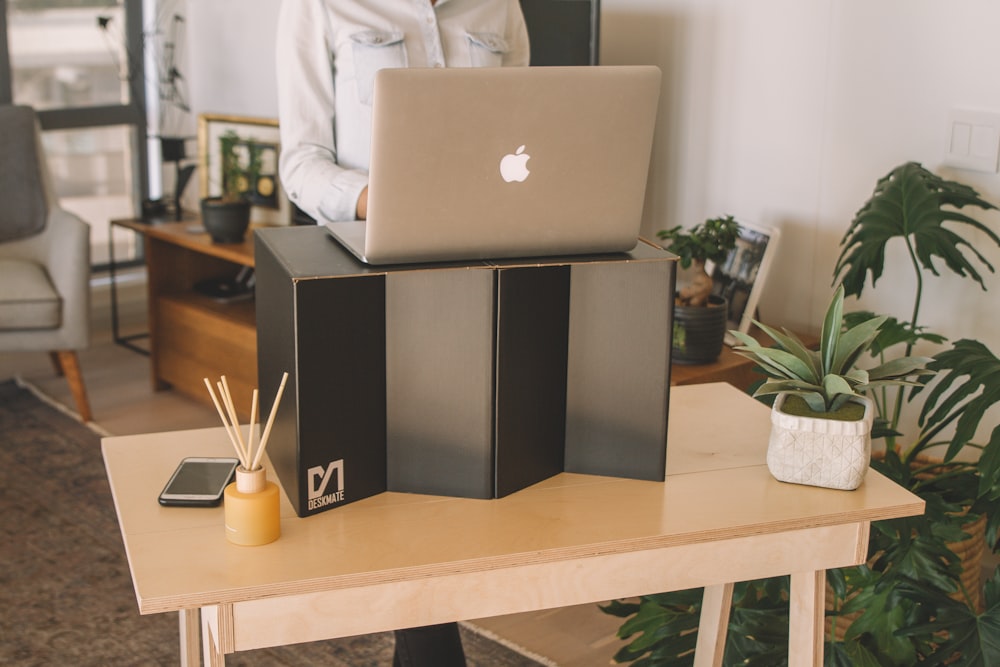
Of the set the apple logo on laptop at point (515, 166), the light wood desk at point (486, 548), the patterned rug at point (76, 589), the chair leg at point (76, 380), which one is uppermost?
the apple logo on laptop at point (515, 166)

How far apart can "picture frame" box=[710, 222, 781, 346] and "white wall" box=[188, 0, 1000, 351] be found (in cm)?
11

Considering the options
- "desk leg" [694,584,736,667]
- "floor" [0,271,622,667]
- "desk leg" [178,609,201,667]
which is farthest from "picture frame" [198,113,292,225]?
"desk leg" [694,584,736,667]

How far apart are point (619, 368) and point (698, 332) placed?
1238 millimetres

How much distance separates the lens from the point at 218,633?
3.87 feet

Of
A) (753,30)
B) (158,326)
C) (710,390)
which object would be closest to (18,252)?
(158,326)

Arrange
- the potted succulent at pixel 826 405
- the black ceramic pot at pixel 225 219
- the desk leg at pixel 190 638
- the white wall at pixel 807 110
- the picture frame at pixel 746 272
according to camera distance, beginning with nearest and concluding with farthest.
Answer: the potted succulent at pixel 826 405, the desk leg at pixel 190 638, the white wall at pixel 807 110, the picture frame at pixel 746 272, the black ceramic pot at pixel 225 219

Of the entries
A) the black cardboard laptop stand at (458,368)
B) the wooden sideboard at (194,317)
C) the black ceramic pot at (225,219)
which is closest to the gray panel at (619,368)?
the black cardboard laptop stand at (458,368)

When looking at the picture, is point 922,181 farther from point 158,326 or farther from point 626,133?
point 158,326

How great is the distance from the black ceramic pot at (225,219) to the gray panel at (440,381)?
251 cm

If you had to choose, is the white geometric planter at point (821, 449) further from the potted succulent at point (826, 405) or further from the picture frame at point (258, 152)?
the picture frame at point (258, 152)

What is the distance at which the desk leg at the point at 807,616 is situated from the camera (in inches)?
58.2

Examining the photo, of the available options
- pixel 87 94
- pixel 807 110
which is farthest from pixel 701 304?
pixel 87 94

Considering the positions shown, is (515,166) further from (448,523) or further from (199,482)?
(199,482)

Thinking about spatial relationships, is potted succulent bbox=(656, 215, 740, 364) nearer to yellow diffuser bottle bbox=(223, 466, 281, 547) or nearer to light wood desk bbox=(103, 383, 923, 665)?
light wood desk bbox=(103, 383, 923, 665)
